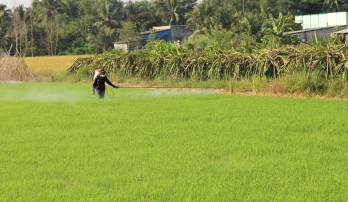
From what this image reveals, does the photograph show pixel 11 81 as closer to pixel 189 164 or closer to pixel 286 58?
pixel 286 58

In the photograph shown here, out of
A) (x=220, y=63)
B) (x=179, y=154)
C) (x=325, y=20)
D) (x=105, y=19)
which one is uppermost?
(x=105, y=19)

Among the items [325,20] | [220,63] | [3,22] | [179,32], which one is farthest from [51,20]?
[220,63]

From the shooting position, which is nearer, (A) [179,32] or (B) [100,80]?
(B) [100,80]

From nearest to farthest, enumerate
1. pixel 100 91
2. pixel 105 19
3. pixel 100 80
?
1. pixel 100 80
2. pixel 100 91
3. pixel 105 19

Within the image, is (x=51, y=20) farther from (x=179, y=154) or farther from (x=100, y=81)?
(x=179, y=154)

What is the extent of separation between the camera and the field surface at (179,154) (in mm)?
5035

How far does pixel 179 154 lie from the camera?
21.8ft

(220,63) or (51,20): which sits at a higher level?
(51,20)

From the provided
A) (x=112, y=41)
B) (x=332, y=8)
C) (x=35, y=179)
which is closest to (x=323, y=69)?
(x=35, y=179)

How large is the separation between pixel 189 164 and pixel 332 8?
5156cm

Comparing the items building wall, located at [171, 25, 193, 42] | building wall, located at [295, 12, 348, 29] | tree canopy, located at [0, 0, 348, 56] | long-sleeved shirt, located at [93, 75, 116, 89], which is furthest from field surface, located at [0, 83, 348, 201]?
building wall, located at [171, 25, 193, 42]

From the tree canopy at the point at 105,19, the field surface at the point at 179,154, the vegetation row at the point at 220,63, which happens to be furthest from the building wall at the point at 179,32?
the field surface at the point at 179,154

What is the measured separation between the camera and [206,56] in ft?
63.9

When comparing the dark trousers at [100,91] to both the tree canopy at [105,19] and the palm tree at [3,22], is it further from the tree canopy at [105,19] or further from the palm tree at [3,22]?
the palm tree at [3,22]
